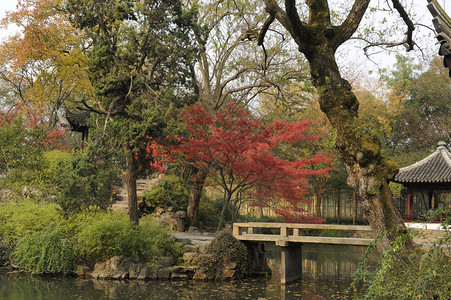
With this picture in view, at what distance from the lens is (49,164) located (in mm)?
15969

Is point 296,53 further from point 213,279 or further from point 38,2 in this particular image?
point 38,2

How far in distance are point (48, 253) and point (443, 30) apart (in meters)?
9.42

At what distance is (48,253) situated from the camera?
1049cm

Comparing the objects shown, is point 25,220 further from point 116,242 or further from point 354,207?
point 354,207

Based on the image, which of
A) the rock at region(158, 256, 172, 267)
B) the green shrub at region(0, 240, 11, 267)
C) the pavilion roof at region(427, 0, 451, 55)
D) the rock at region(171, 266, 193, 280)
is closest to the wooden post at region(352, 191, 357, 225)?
the rock at region(171, 266, 193, 280)

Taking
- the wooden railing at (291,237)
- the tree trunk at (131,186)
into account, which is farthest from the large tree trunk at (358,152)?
the tree trunk at (131,186)

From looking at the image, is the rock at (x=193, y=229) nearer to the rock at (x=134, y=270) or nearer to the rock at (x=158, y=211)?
the rock at (x=158, y=211)

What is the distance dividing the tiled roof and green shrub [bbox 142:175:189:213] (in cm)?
860

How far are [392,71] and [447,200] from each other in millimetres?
9120

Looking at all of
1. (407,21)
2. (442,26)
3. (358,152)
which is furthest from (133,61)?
(442,26)

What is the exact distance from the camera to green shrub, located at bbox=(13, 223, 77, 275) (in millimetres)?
10414

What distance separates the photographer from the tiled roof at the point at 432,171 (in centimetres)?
1712

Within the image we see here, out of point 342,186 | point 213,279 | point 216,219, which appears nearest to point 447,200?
point 342,186

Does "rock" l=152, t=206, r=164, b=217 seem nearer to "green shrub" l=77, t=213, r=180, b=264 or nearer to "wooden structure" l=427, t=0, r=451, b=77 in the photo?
"green shrub" l=77, t=213, r=180, b=264
